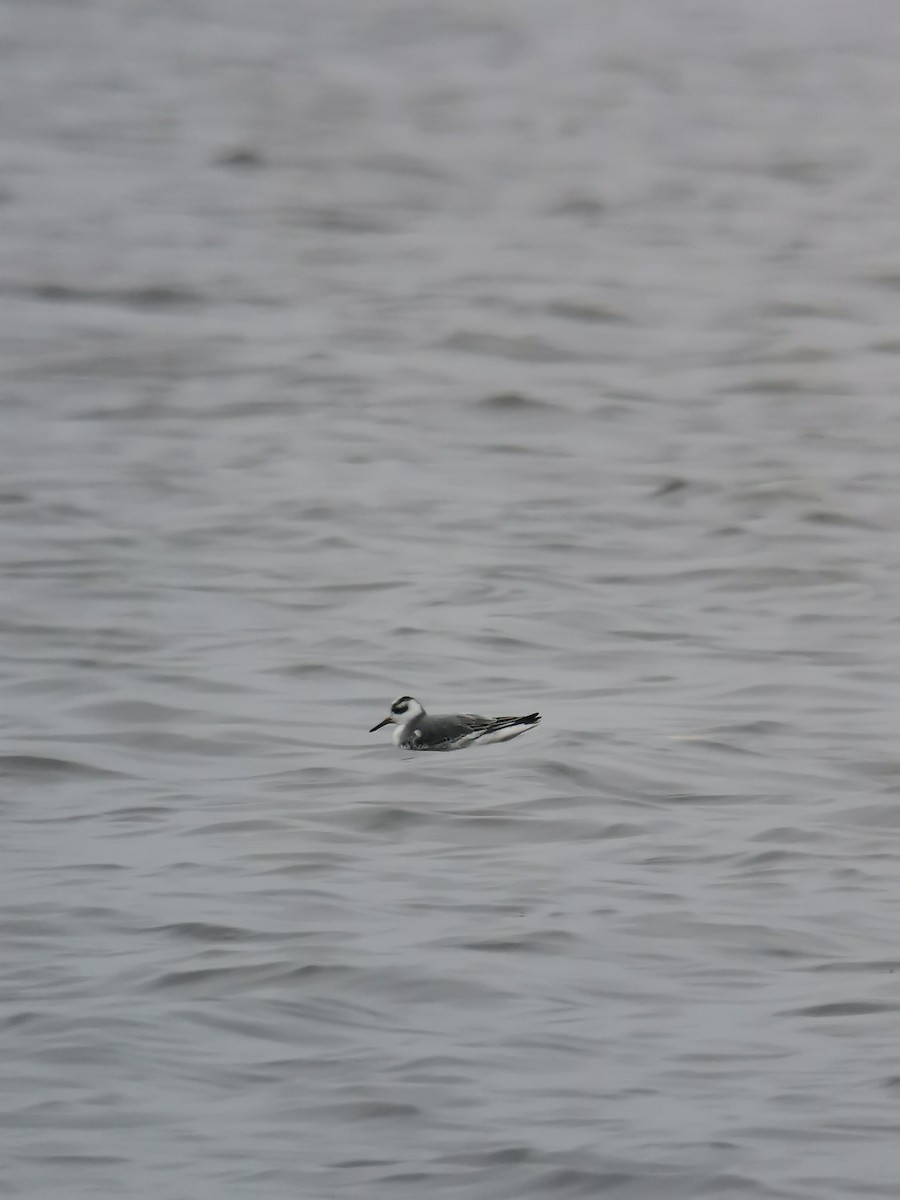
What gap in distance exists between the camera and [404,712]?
1012 cm

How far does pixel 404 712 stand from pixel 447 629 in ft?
6.05

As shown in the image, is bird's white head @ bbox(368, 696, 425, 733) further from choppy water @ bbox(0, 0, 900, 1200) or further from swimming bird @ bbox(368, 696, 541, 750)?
choppy water @ bbox(0, 0, 900, 1200)

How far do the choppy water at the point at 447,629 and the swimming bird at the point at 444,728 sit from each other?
0.10 m

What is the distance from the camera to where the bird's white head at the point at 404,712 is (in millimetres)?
10086

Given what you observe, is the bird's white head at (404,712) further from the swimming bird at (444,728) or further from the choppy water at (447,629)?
the choppy water at (447,629)

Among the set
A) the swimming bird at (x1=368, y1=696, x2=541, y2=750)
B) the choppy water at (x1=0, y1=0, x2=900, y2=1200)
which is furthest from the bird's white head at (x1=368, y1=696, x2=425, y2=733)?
the choppy water at (x1=0, y1=0, x2=900, y2=1200)

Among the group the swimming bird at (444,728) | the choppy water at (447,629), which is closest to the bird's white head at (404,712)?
the swimming bird at (444,728)

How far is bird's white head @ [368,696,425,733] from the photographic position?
10.1 metres

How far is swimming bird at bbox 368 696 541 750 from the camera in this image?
1001 cm

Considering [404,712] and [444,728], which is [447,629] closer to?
[404,712]

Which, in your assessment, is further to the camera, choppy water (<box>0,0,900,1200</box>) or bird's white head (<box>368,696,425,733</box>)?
bird's white head (<box>368,696,425,733</box>)

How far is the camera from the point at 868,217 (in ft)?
73.5

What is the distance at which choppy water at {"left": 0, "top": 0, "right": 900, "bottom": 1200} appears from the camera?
669 cm

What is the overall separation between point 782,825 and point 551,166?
49.8 feet
